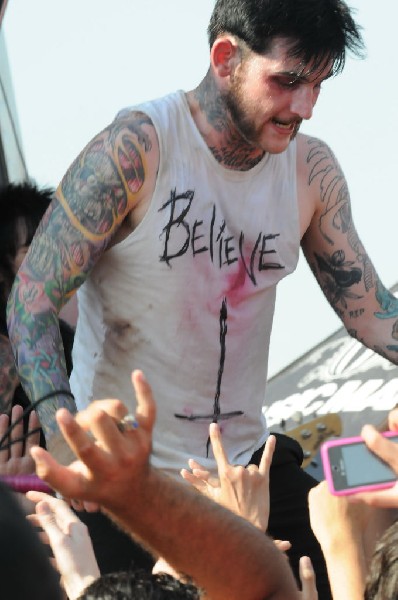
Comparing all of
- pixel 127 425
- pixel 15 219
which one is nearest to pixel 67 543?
pixel 127 425

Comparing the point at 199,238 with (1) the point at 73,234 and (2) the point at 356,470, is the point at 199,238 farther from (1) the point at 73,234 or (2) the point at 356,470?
(2) the point at 356,470

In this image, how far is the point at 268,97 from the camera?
3.13 meters

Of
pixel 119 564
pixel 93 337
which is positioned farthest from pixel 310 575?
pixel 93 337

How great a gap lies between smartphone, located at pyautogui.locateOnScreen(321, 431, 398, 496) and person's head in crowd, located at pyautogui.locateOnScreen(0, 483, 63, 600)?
0.68 m

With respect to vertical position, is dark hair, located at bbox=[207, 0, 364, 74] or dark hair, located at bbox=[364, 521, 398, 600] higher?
dark hair, located at bbox=[207, 0, 364, 74]

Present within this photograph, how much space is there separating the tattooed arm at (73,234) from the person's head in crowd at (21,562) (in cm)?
154

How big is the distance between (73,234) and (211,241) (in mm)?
339

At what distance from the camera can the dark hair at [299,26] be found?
3105 millimetres

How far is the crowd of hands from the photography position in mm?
1819

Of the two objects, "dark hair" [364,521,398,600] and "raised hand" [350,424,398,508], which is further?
"raised hand" [350,424,398,508]

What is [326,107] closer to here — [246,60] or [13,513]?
[246,60]

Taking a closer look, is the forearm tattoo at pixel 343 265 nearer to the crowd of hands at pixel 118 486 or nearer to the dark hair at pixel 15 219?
the crowd of hands at pixel 118 486

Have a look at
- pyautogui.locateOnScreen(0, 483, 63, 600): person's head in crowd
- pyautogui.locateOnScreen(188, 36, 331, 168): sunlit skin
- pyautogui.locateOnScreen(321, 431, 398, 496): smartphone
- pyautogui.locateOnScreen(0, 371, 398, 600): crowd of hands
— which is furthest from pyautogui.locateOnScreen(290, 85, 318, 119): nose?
pyautogui.locateOnScreen(0, 483, 63, 600): person's head in crowd

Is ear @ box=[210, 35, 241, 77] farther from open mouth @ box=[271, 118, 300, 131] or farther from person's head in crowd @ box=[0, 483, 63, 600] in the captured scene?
person's head in crowd @ box=[0, 483, 63, 600]
